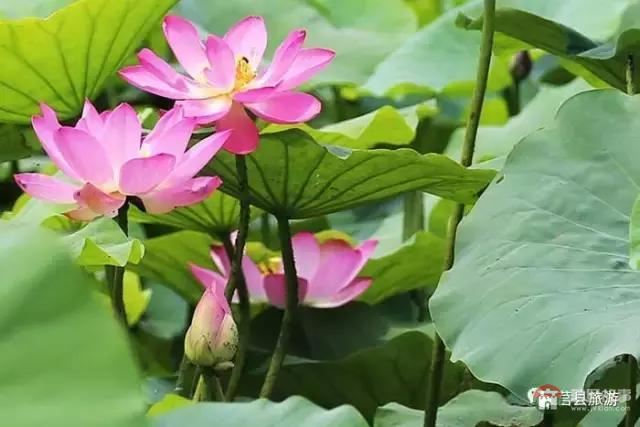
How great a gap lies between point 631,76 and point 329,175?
23 centimetres

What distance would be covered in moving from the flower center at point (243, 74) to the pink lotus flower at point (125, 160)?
2.1 inches

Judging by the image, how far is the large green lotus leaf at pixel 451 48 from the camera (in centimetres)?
123

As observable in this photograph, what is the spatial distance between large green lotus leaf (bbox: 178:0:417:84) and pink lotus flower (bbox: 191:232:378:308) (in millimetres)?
418

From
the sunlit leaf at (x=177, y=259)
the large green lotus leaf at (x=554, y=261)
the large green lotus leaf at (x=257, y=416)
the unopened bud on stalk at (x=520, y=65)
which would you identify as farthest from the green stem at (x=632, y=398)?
the unopened bud on stalk at (x=520, y=65)

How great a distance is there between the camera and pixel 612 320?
0.55m

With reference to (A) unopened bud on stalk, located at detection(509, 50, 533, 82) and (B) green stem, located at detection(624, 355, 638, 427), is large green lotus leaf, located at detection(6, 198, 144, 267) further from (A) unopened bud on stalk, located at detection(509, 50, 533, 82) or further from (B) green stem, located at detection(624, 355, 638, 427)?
(A) unopened bud on stalk, located at detection(509, 50, 533, 82)

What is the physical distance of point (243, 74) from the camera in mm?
697

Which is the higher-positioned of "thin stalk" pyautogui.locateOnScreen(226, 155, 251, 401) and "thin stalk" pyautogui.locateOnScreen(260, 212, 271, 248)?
"thin stalk" pyautogui.locateOnScreen(226, 155, 251, 401)

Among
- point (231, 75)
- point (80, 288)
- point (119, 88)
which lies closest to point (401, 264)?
point (231, 75)

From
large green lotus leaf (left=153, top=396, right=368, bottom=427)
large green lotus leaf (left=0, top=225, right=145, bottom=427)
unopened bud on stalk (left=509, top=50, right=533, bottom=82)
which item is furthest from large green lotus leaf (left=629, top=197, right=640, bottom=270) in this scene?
unopened bud on stalk (left=509, top=50, right=533, bottom=82)

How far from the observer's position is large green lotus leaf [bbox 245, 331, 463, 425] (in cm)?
83

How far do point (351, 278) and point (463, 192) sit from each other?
0.52ft

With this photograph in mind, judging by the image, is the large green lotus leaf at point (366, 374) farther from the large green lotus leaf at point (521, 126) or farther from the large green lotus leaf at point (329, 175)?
the large green lotus leaf at point (521, 126)

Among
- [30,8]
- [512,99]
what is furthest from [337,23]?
[30,8]
